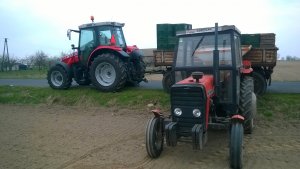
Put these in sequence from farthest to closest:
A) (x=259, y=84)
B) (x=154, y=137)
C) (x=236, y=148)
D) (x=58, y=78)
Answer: (x=58, y=78)
(x=259, y=84)
(x=154, y=137)
(x=236, y=148)

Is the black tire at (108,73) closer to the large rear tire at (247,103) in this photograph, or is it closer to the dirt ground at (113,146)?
the dirt ground at (113,146)

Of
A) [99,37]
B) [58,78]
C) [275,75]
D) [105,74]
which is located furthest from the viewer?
[275,75]

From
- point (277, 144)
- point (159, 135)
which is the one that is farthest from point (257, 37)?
point (159, 135)

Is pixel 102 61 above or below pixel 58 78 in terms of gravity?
above

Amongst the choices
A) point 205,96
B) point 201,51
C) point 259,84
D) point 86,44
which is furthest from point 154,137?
point 86,44

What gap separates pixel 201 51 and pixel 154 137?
1.99 metres

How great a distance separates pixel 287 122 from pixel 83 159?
17.5 ft

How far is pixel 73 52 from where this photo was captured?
14.1 meters

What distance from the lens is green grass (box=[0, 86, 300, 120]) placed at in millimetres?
9549

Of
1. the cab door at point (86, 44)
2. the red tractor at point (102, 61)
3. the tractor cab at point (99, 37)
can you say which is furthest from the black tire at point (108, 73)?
the cab door at point (86, 44)

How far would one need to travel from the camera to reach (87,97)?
1270 centimetres

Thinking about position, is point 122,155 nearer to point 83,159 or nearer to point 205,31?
point 83,159

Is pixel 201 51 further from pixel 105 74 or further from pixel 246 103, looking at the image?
pixel 105 74

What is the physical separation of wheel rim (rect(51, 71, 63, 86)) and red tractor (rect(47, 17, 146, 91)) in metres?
0.17
